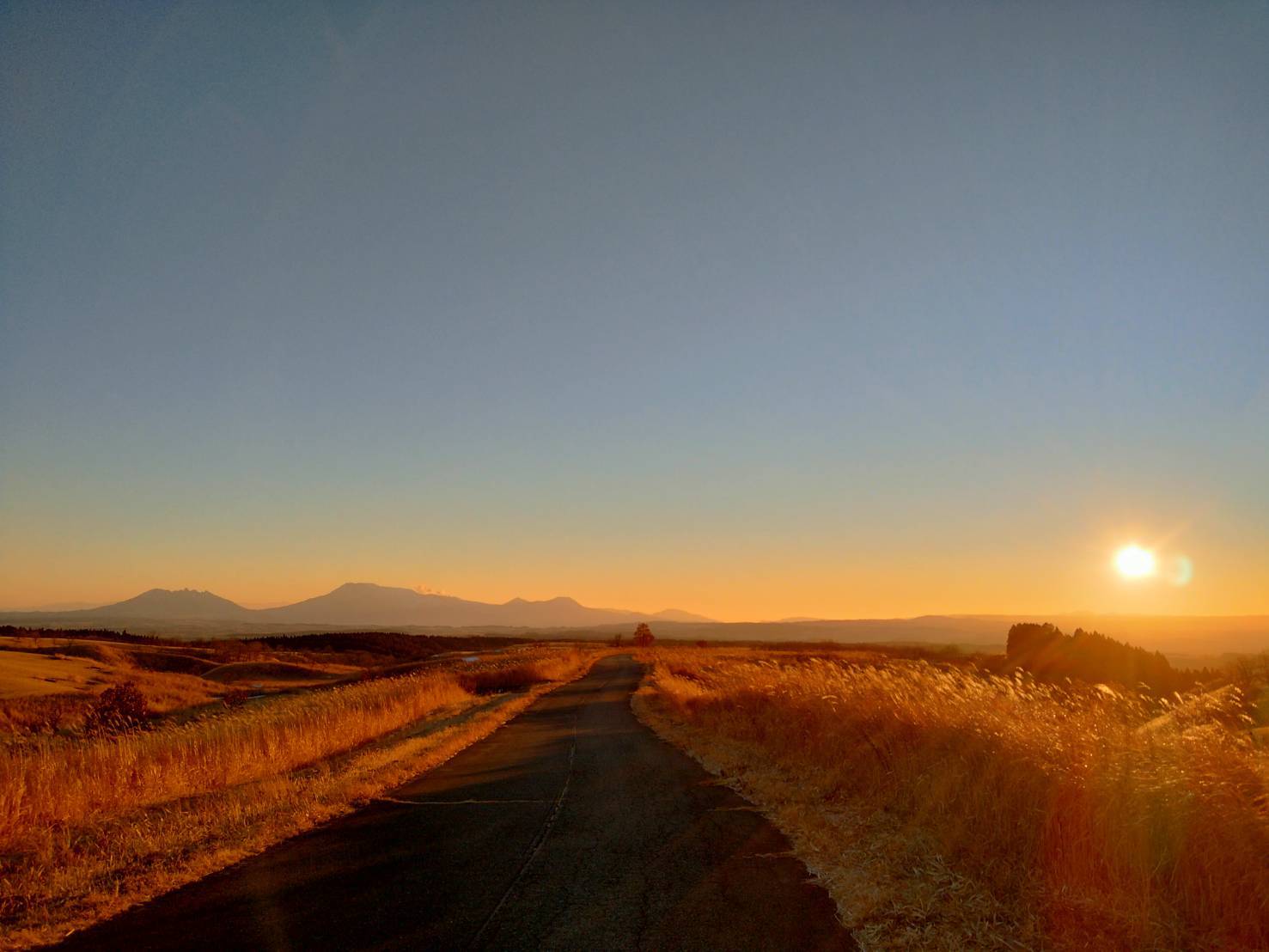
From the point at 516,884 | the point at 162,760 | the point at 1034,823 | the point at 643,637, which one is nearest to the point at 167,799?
the point at 162,760

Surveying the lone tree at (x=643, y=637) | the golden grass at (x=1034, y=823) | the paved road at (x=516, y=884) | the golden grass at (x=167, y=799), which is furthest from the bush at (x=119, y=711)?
the lone tree at (x=643, y=637)

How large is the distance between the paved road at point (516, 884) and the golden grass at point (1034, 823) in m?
0.78

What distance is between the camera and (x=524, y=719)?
26.8 meters

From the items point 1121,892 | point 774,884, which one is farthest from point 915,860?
point 1121,892

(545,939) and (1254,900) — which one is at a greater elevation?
(1254,900)

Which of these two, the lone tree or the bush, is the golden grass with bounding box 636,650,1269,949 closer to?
the bush

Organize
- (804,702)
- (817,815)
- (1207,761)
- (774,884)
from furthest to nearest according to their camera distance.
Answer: (804,702)
(817,815)
(774,884)
(1207,761)

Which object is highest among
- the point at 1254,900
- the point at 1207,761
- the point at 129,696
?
the point at 1207,761

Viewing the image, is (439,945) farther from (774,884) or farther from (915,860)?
(915,860)

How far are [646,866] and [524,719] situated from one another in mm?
18718

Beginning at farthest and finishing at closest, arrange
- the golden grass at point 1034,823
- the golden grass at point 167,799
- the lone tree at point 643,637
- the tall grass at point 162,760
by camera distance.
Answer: the lone tree at point 643,637 < the tall grass at point 162,760 < the golden grass at point 167,799 < the golden grass at point 1034,823

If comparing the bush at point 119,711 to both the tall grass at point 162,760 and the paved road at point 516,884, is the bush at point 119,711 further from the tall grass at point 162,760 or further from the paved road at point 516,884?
the paved road at point 516,884

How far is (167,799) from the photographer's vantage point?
13.1m

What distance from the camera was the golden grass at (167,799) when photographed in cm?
812
